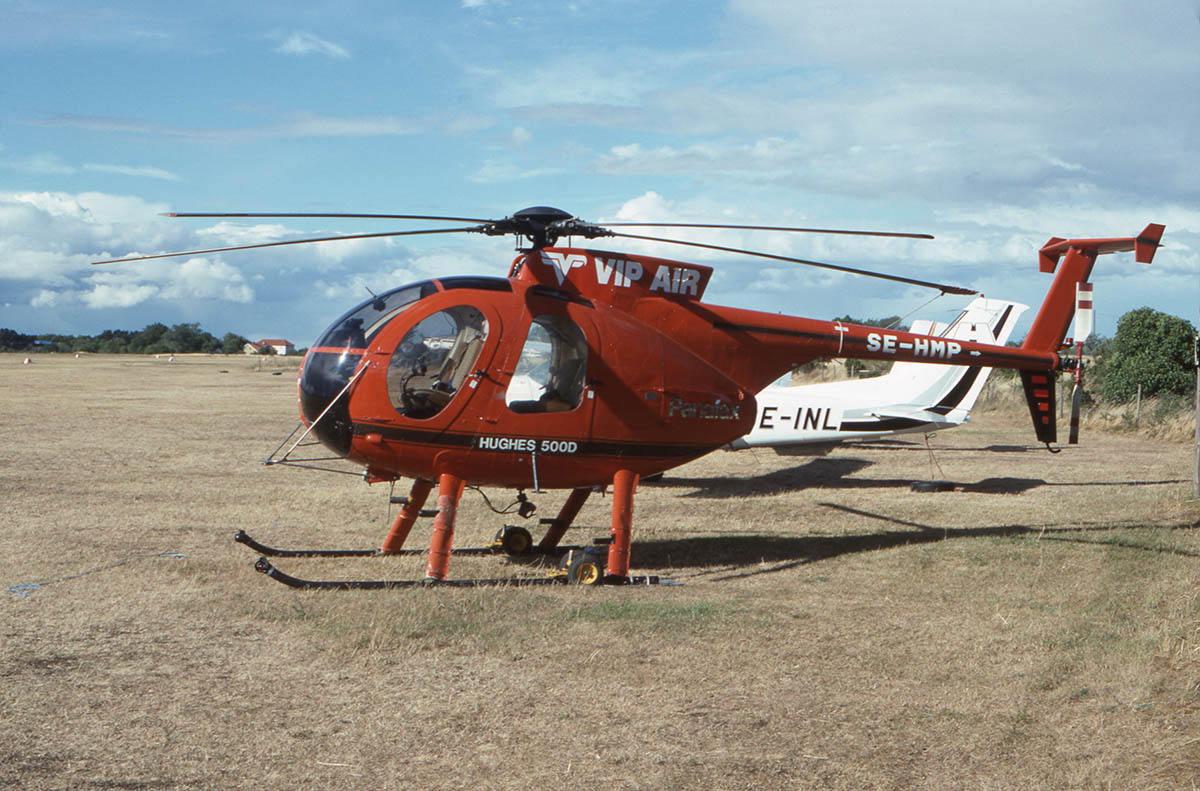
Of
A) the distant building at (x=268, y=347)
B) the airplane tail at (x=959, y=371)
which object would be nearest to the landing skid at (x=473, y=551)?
the airplane tail at (x=959, y=371)

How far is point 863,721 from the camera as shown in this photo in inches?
247

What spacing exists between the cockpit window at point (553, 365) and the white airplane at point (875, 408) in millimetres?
7270

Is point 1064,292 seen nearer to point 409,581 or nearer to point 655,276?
point 655,276

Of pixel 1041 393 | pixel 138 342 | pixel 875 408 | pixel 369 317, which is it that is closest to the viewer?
pixel 369 317

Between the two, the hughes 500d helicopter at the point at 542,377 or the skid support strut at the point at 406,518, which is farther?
the skid support strut at the point at 406,518

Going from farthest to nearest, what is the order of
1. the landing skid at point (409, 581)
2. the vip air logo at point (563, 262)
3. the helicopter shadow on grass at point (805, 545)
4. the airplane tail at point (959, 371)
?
the airplane tail at point (959, 371), the helicopter shadow on grass at point (805, 545), the vip air logo at point (563, 262), the landing skid at point (409, 581)

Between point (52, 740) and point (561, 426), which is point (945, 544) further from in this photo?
point (52, 740)

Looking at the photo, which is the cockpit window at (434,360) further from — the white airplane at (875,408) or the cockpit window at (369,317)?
the white airplane at (875,408)

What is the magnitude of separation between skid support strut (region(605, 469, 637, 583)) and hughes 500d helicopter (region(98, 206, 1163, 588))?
21mm

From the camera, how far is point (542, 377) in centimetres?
1046

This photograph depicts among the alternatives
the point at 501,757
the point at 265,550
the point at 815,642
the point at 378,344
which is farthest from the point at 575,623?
the point at 265,550

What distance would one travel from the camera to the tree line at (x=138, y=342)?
121875mm

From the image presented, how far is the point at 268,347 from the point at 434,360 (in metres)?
123

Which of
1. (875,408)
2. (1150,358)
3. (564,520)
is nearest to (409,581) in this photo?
(564,520)
